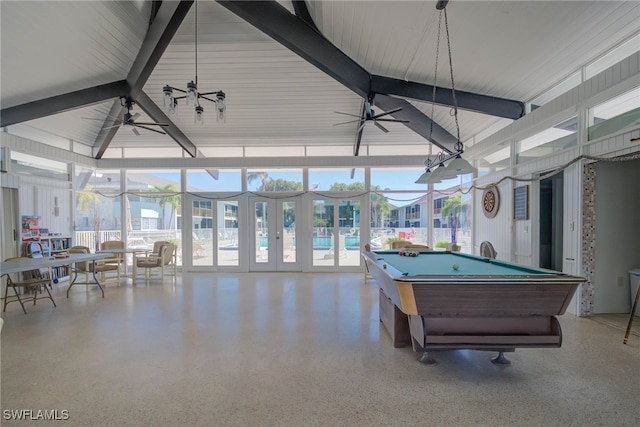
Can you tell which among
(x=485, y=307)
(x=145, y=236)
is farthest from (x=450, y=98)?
(x=145, y=236)

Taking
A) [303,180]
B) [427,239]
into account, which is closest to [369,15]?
[303,180]

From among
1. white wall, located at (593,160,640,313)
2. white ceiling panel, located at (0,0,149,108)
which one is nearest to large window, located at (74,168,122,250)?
white ceiling panel, located at (0,0,149,108)

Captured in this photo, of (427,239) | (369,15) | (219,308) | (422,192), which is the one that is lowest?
(219,308)

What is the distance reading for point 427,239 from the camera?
8094 mm

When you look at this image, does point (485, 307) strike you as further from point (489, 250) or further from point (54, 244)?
point (54, 244)

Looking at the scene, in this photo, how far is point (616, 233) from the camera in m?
4.18

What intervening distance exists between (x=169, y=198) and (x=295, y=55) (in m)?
5.28

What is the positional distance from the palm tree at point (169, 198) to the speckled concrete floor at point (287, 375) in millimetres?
4178

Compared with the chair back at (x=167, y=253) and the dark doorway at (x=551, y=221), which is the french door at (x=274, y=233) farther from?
the dark doorway at (x=551, y=221)

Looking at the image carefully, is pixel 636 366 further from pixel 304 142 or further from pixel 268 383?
pixel 304 142

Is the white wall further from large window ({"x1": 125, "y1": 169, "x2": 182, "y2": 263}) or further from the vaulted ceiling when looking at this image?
large window ({"x1": 125, "y1": 169, "x2": 182, "y2": 263})

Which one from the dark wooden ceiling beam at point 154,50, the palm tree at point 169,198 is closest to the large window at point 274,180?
the palm tree at point 169,198

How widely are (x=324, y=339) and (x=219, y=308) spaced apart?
6.69 ft

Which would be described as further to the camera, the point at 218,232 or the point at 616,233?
the point at 218,232
